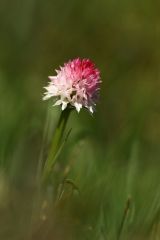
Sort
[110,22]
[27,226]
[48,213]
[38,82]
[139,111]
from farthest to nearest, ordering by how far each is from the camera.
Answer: [110,22] < [38,82] < [139,111] < [48,213] < [27,226]

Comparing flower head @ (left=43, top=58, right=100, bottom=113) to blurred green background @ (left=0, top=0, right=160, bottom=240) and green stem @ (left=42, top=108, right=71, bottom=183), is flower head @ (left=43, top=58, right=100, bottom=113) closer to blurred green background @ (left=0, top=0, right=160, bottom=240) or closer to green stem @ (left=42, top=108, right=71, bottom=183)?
green stem @ (left=42, top=108, right=71, bottom=183)

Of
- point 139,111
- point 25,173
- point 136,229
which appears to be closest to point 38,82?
point 139,111

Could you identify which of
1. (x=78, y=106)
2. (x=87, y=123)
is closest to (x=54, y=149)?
(x=78, y=106)

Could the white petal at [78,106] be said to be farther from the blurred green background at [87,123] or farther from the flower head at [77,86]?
the blurred green background at [87,123]

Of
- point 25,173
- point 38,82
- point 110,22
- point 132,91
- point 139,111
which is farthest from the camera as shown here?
point 110,22

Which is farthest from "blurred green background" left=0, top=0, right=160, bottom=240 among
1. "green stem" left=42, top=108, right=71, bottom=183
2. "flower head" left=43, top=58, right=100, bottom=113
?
"flower head" left=43, top=58, right=100, bottom=113

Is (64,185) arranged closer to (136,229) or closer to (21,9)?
(136,229)
